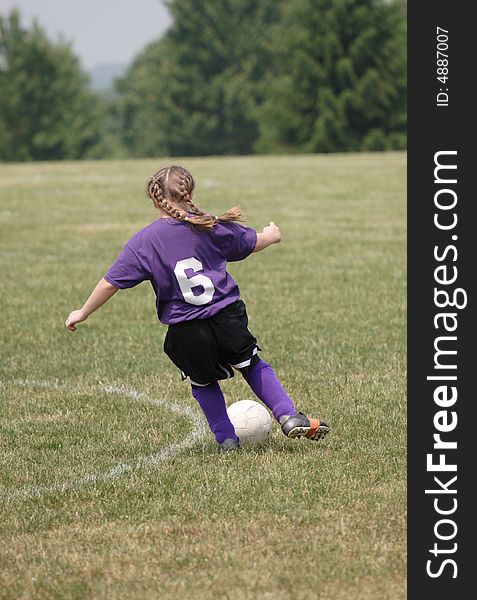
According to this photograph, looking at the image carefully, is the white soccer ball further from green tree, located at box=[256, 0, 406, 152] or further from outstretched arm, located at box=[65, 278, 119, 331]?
green tree, located at box=[256, 0, 406, 152]

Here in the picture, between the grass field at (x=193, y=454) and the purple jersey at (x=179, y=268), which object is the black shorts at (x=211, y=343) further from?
the grass field at (x=193, y=454)

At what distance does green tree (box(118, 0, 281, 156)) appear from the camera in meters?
67.7

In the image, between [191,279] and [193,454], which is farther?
[193,454]

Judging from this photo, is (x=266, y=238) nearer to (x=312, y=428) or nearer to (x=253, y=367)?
(x=253, y=367)

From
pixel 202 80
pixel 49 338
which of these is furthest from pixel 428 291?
pixel 202 80

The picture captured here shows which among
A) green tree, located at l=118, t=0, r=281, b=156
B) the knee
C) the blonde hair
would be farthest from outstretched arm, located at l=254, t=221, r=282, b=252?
green tree, located at l=118, t=0, r=281, b=156

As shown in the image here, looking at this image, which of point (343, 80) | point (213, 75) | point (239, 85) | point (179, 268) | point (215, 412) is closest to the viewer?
point (179, 268)

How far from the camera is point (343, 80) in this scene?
5453 centimetres

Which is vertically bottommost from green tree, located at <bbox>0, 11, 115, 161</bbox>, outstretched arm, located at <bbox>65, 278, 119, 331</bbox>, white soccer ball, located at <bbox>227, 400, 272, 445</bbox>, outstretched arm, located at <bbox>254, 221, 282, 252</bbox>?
white soccer ball, located at <bbox>227, 400, 272, 445</bbox>

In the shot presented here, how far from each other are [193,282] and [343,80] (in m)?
50.7

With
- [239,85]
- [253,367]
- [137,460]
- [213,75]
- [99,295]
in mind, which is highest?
[213,75]

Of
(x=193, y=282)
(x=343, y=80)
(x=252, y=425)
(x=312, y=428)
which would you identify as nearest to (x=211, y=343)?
(x=193, y=282)

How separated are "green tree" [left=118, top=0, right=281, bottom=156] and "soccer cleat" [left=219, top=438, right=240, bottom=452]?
6223 centimetres

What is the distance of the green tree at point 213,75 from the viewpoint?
67688 millimetres
